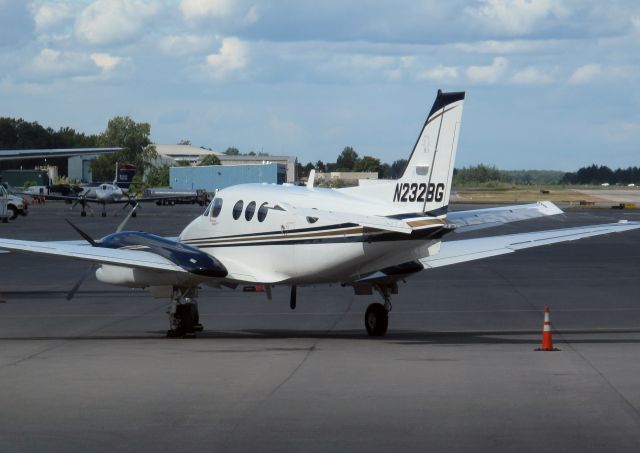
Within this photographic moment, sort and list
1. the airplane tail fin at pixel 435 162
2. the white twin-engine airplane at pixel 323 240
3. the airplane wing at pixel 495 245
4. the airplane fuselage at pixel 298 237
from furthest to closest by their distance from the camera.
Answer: the airplane wing at pixel 495 245 → the airplane tail fin at pixel 435 162 → the white twin-engine airplane at pixel 323 240 → the airplane fuselage at pixel 298 237

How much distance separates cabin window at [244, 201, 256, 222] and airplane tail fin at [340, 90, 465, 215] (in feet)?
9.00

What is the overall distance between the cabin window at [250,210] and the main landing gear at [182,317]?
175 centimetres

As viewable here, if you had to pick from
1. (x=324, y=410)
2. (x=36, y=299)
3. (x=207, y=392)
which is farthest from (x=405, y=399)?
(x=36, y=299)

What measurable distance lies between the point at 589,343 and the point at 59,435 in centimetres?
1056

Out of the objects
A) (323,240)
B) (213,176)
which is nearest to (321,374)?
(323,240)

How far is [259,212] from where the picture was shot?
65.8 ft

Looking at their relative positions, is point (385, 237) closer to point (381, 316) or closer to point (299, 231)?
point (299, 231)

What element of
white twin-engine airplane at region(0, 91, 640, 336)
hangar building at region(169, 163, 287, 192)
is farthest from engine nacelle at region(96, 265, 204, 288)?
hangar building at region(169, 163, 287, 192)

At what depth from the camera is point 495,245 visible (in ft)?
68.2

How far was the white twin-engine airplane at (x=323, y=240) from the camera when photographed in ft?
60.2

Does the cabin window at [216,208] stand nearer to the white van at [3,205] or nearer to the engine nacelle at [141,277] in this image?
the engine nacelle at [141,277]

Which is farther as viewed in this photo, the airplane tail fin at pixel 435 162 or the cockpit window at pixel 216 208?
the cockpit window at pixel 216 208

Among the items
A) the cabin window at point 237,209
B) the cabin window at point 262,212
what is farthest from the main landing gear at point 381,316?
the cabin window at point 237,209

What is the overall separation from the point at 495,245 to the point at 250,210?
4390 millimetres
